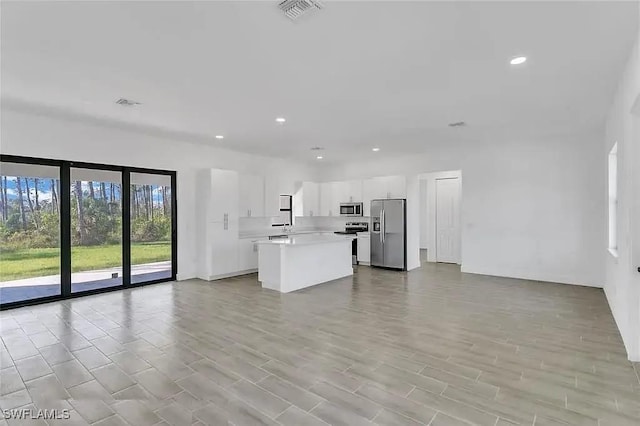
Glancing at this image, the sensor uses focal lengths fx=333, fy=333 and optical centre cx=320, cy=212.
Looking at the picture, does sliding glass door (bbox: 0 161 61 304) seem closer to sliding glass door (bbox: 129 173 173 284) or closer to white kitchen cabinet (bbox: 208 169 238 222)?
sliding glass door (bbox: 129 173 173 284)

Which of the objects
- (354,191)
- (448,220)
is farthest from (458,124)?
(448,220)

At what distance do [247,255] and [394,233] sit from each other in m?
3.58

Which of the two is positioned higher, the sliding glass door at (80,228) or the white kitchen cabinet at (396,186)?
the white kitchen cabinet at (396,186)

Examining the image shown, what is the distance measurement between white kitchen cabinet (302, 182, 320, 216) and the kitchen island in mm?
2594

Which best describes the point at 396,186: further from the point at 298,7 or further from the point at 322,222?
the point at 298,7

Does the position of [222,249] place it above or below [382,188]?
below

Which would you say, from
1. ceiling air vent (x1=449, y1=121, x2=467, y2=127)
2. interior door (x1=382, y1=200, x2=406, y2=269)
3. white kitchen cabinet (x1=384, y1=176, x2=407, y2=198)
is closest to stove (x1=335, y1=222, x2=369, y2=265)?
interior door (x1=382, y1=200, x2=406, y2=269)

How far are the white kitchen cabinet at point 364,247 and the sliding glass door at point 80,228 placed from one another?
4.58 metres

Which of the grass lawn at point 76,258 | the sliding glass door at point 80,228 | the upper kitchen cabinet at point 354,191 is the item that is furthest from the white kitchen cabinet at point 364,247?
the grass lawn at point 76,258

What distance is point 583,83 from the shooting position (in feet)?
12.5

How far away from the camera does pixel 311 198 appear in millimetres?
9633

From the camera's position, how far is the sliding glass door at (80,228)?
16.5 ft

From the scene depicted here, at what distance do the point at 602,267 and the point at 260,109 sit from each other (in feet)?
21.7

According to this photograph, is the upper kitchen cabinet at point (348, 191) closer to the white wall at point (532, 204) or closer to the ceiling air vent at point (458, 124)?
the white wall at point (532, 204)
